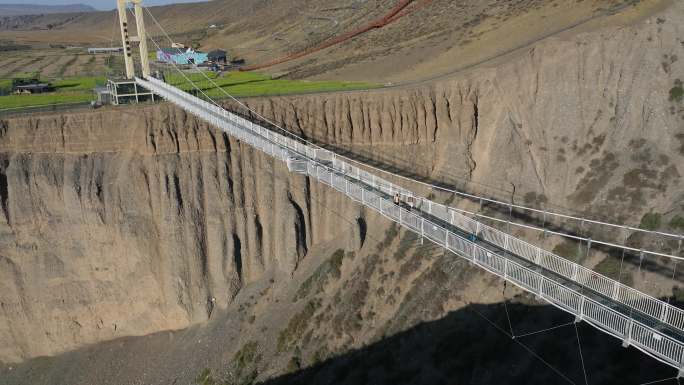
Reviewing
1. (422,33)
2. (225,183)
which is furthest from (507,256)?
(422,33)

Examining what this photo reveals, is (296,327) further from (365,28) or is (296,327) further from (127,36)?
(365,28)

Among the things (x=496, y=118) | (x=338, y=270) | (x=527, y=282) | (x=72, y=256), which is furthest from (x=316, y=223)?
(x=527, y=282)

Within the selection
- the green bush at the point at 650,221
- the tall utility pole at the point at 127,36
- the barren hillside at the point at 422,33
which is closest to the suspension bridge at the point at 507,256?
the green bush at the point at 650,221

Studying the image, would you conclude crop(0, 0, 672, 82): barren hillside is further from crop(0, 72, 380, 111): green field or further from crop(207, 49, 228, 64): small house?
crop(207, 49, 228, 64): small house

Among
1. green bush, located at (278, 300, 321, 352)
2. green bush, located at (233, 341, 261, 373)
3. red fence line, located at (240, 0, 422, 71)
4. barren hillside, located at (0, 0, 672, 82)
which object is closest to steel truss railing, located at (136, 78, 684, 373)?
green bush, located at (278, 300, 321, 352)

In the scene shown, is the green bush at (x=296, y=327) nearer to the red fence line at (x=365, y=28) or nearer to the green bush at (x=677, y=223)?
the green bush at (x=677, y=223)

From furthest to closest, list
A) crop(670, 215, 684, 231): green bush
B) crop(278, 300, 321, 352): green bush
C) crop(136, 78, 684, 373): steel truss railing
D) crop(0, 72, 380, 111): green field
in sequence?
1. crop(0, 72, 380, 111): green field
2. crop(278, 300, 321, 352): green bush
3. crop(670, 215, 684, 231): green bush
4. crop(136, 78, 684, 373): steel truss railing
